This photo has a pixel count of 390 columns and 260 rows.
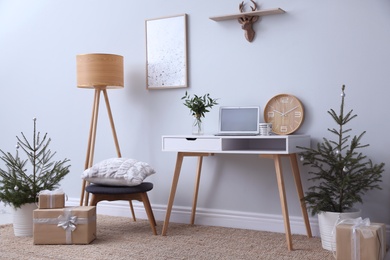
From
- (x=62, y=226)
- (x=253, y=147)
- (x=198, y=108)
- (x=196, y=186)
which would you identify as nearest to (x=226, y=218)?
(x=196, y=186)

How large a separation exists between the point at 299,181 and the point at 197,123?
862 millimetres

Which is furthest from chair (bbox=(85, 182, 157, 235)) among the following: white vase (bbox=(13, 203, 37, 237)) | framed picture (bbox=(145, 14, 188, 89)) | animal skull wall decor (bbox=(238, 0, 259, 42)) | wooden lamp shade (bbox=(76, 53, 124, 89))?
animal skull wall decor (bbox=(238, 0, 259, 42))

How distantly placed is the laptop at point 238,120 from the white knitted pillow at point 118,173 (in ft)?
2.12

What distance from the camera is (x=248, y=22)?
3.63m

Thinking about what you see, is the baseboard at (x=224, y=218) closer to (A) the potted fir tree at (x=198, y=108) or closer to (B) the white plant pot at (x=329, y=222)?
(B) the white plant pot at (x=329, y=222)

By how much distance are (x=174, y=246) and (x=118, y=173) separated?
0.67 meters

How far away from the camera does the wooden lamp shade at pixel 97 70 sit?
153 inches

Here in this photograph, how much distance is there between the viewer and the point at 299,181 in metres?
3.38

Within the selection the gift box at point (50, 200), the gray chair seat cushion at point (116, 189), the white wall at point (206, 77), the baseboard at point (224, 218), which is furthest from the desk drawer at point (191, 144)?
the gift box at point (50, 200)

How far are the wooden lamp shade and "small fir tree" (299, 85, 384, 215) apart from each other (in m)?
1.64

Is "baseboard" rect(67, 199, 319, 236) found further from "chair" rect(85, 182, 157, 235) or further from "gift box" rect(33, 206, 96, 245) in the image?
"gift box" rect(33, 206, 96, 245)

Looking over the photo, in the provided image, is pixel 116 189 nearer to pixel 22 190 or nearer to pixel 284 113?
pixel 22 190

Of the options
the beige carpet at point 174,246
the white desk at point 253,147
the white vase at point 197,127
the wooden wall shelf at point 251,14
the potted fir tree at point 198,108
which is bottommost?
the beige carpet at point 174,246

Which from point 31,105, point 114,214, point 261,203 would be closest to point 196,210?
point 261,203
